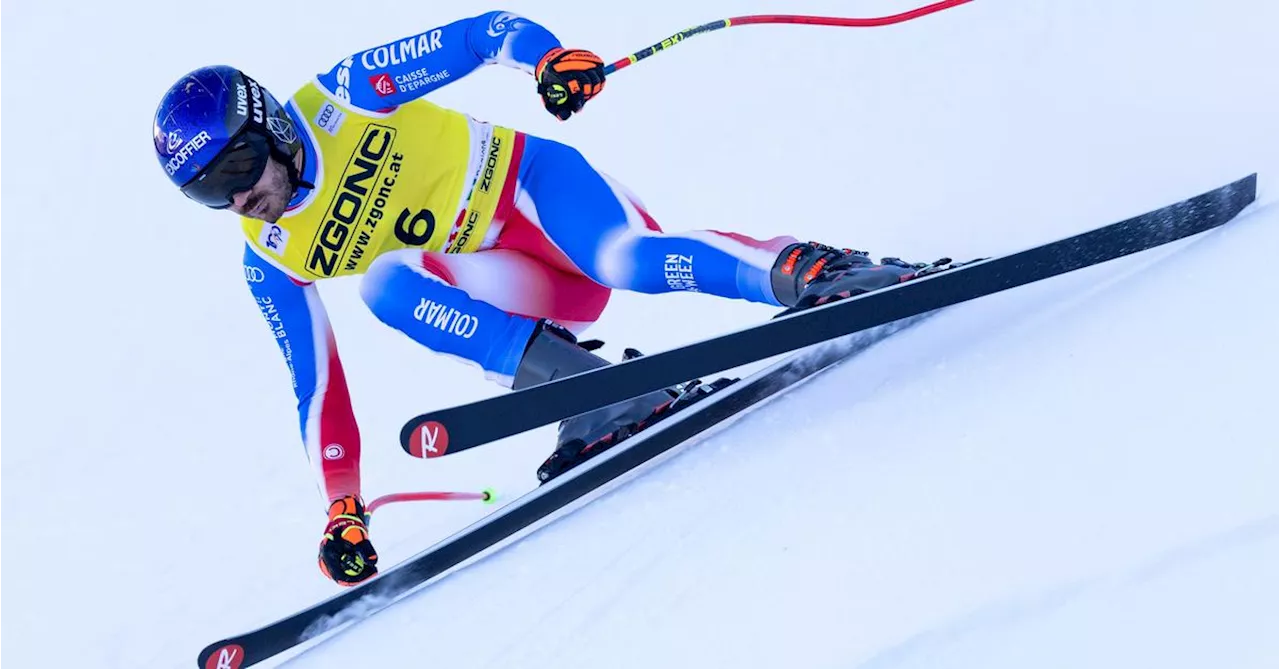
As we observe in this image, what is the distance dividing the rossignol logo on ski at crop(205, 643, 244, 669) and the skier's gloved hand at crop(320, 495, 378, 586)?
10.1 inches

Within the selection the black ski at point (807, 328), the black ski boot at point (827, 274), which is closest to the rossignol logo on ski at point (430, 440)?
the black ski at point (807, 328)

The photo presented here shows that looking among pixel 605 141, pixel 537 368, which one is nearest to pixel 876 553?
pixel 537 368

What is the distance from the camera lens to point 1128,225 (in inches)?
90.2

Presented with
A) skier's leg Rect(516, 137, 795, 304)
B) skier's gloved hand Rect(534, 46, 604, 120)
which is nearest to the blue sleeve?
skier's gloved hand Rect(534, 46, 604, 120)

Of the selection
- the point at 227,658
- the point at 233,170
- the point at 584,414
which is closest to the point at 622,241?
the point at 584,414

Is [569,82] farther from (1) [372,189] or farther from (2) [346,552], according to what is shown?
(2) [346,552]

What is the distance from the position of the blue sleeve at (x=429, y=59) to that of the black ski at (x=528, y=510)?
0.84 m

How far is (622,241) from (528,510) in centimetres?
66

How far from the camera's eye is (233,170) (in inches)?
108

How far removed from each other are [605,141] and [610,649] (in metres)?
3.62

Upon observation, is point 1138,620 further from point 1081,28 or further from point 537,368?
point 1081,28

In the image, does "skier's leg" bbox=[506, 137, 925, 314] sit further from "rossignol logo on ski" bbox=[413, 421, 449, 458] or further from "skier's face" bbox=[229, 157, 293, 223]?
"rossignol logo on ski" bbox=[413, 421, 449, 458]

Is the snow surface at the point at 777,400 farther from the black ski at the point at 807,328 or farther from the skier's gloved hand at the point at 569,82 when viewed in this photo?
the skier's gloved hand at the point at 569,82

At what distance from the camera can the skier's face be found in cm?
281
